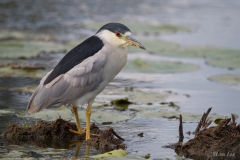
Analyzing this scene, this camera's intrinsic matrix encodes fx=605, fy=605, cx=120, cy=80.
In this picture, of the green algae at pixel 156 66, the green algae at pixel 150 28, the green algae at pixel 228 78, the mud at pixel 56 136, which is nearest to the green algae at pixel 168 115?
the mud at pixel 56 136

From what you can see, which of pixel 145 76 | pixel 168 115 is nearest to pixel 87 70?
pixel 168 115

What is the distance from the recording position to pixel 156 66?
1077 centimetres

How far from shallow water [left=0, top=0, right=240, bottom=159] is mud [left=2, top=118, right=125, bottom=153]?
0.62 feet

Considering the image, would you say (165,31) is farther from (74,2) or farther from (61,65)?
(61,65)

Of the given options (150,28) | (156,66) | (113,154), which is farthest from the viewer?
(150,28)

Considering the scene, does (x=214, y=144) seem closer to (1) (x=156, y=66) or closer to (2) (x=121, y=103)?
(2) (x=121, y=103)

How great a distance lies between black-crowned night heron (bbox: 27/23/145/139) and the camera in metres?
6.97

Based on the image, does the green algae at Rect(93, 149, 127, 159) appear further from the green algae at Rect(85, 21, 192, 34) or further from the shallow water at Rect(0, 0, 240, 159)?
the green algae at Rect(85, 21, 192, 34)

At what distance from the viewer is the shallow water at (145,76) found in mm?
7301

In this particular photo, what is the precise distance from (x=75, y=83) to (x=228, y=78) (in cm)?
372

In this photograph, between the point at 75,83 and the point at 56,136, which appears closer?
the point at 75,83

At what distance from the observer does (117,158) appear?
19.7 feet

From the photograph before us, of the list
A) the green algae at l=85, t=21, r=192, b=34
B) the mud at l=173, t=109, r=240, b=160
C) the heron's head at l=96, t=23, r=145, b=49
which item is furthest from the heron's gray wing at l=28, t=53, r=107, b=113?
the green algae at l=85, t=21, r=192, b=34

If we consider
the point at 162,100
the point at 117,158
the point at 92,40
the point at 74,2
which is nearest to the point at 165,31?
the point at 74,2
